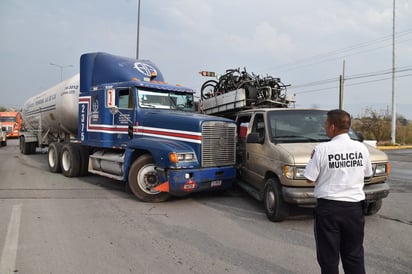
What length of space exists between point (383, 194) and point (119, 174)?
5.78m

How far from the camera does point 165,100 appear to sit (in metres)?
8.28

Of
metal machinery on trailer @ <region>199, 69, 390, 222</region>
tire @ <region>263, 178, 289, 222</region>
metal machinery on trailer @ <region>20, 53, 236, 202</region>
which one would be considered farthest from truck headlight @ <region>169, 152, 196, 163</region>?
tire @ <region>263, 178, 289, 222</region>

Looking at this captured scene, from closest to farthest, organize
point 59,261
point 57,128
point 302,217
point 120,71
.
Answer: point 59,261, point 302,217, point 120,71, point 57,128

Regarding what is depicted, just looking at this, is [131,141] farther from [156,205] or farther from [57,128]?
[57,128]

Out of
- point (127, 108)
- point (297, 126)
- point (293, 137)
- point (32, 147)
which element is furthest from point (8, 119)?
point (293, 137)

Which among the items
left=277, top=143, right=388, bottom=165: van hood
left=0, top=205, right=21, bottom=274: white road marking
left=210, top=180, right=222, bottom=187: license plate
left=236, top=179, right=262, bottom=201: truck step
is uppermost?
left=277, top=143, right=388, bottom=165: van hood

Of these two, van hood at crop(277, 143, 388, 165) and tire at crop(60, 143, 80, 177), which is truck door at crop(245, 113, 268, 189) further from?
tire at crop(60, 143, 80, 177)

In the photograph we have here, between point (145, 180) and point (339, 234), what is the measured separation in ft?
16.1

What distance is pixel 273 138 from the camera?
6.15 meters

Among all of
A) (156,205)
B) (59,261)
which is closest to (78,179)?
(156,205)

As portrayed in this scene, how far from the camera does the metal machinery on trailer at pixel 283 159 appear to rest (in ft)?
17.1

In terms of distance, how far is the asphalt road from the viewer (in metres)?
3.94

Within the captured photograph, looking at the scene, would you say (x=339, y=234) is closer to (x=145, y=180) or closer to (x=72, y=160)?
(x=145, y=180)

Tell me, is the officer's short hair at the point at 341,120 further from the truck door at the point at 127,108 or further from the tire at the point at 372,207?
the truck door at the point at 127,108
